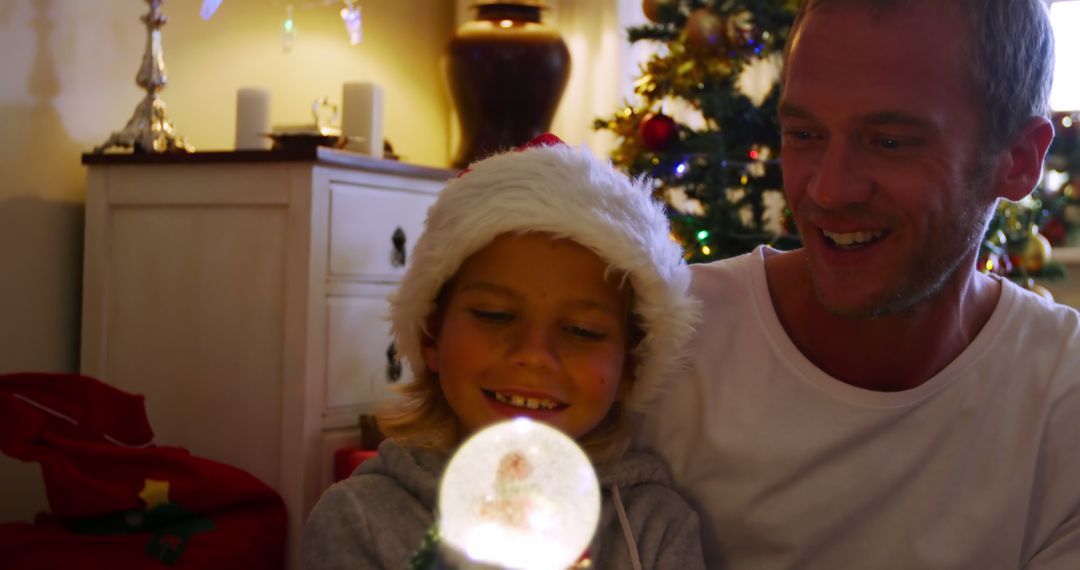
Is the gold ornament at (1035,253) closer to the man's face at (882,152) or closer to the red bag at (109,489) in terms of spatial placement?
A: the man's face at (882,152)

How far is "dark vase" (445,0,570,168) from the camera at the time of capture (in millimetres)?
3250

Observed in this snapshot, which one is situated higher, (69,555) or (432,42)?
(432,42)

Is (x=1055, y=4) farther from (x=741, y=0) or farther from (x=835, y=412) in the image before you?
(x=835, y=412)

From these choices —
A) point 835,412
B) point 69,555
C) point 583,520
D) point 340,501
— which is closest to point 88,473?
point 69,555

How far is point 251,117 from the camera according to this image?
282cm

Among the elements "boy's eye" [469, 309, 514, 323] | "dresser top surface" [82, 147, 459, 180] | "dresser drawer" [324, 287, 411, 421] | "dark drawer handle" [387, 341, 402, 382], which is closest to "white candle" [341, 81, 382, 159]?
"dresser top surface" [82, 147, 459, 180]

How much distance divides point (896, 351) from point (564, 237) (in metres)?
0.45

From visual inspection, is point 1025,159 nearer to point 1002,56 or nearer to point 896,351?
point 1002,56

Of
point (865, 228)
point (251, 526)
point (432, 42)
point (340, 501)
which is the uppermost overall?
point (432, 42)

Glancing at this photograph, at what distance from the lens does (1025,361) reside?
4.49ft

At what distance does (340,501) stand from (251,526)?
131 cm

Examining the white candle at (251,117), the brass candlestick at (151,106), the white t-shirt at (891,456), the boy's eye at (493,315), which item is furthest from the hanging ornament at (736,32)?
the boy's eye at (493,315)

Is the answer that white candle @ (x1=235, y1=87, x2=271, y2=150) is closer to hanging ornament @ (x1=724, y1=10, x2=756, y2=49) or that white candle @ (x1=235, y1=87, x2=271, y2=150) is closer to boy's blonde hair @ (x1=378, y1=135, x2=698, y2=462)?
hanging ornament @ (x1=724, y1=10, x2=756, y2=49)

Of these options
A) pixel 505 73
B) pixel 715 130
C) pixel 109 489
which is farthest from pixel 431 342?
pixel 505 73
